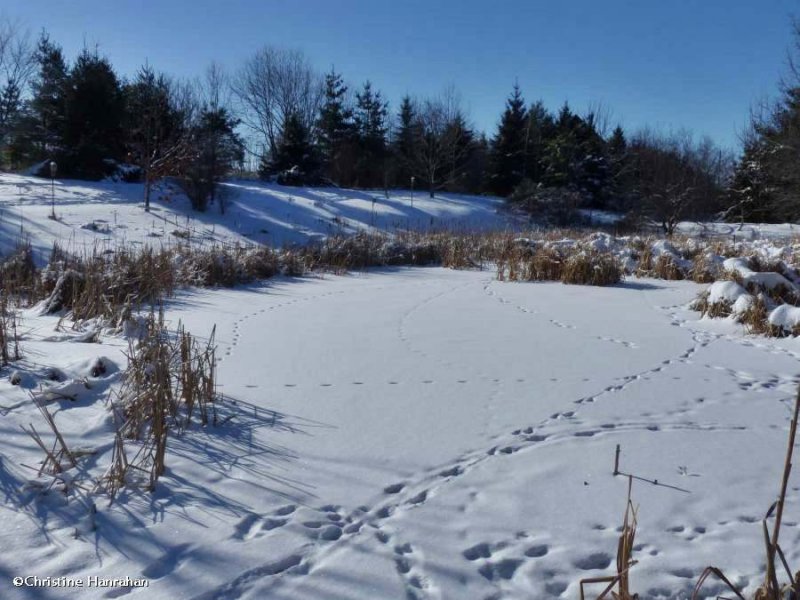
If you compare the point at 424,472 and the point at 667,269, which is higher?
the point at 667,269

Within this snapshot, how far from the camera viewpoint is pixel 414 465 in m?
2.50

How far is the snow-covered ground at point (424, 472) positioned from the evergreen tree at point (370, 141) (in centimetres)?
2383

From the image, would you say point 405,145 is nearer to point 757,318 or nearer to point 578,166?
point 578,166

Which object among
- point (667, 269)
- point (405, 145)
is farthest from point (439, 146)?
point (667, 269)

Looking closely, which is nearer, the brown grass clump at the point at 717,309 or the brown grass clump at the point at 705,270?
the brown grass clump at the point at 717,309

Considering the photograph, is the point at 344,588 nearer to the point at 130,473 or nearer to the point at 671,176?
the point at 130,473

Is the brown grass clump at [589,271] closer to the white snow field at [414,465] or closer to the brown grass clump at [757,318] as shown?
the brown grass clump at [757,318]

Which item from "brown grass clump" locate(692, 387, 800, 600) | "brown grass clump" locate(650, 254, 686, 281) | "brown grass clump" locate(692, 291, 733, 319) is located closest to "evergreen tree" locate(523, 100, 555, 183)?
"brown grass clump" locate(650, 254, 686, 281)

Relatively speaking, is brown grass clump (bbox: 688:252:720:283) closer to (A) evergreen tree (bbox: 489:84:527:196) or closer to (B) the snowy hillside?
(B) the snowy hillside

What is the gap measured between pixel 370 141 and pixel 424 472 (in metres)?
27.7

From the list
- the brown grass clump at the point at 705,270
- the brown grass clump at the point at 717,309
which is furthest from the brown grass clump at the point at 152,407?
the brown grass clump at the point at 705,270

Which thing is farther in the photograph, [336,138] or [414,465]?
[336,138]

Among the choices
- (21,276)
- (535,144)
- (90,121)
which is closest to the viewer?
(21,276)

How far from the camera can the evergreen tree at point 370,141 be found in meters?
27.9
